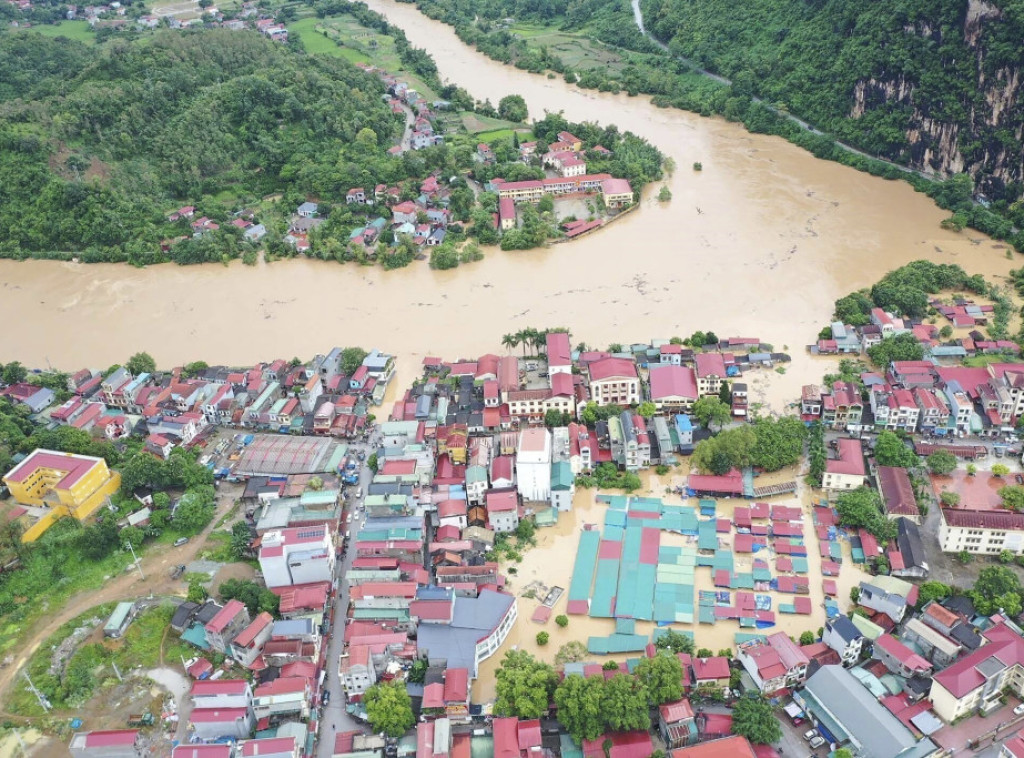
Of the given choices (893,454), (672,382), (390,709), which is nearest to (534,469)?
(672,382)

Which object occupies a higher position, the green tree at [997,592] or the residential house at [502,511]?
the green tree at [997,592]

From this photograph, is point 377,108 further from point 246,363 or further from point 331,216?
point 246,363

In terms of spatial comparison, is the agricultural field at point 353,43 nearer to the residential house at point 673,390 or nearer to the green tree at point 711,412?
the residential house at point 673,390

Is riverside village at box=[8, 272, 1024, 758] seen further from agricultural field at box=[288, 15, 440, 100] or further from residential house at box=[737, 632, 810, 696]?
agricultural field at box=[288, 15, 440, 100]

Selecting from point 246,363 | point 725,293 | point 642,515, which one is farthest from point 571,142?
point 642,515

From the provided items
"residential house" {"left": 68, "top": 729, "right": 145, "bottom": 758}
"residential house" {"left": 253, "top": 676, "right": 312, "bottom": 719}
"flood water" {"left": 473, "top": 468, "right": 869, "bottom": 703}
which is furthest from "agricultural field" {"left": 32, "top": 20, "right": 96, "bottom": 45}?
"residential house" {"left": 253, "top": 676, "right": 312, "bottom": 719}

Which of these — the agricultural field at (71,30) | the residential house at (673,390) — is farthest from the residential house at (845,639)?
the agricultural field at (71,30)
